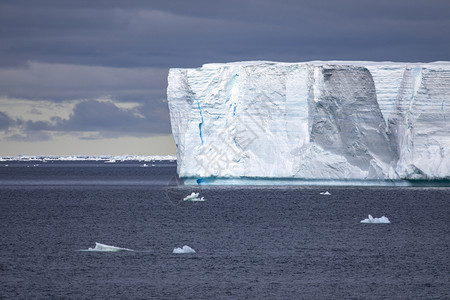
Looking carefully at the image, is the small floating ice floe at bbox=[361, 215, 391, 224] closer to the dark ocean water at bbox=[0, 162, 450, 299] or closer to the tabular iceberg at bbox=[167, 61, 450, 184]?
the dark ocean water at bbox=[0, 162, 450, 299]

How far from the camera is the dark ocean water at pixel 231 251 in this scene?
1432cm

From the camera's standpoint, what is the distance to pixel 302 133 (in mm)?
34812

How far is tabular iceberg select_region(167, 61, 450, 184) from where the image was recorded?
33188 mm

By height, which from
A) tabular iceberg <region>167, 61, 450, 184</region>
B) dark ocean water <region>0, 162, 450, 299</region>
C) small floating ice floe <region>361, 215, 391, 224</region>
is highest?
tabular iceberg <region>167, 61, 450, 184</region>

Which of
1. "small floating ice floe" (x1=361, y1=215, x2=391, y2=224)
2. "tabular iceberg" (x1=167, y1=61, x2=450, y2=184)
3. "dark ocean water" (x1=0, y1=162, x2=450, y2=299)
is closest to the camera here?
"dark ocean water" (x1=0, y1=162, x2=450, y2=299)

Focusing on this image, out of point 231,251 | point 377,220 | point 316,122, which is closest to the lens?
point 231,251

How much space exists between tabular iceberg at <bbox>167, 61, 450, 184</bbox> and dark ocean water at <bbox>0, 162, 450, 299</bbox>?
1.64m

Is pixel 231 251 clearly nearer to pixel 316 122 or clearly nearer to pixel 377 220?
pixel 377 220

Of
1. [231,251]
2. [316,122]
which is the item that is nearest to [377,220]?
[231,251]

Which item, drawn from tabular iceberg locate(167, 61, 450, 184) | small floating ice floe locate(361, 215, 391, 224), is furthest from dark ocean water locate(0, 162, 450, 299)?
tabular iceberg locate(167, 61, 450, 184)

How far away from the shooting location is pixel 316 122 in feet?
112

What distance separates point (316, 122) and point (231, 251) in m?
16.0

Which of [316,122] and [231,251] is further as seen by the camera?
[316,122]

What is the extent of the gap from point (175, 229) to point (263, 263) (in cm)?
737
